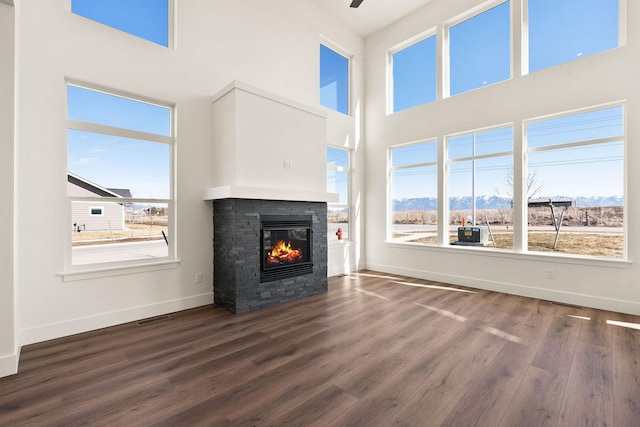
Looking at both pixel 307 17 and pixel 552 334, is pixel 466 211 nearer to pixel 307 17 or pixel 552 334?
pixel 552 334

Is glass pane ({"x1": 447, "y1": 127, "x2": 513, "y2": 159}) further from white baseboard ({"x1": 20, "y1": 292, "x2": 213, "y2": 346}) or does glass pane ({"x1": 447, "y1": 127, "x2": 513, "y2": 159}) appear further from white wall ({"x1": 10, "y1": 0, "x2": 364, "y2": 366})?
white baseboard ({"x1": 20, "y1": 292, "x2": 213, "y2": 346})

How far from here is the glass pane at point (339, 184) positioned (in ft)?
19.3

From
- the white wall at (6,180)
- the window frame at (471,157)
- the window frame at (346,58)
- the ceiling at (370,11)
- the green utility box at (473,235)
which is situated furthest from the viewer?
the window frame at (346,58)

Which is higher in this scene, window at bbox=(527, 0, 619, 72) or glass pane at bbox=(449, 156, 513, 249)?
window at bbox=(527, 0, 619, 72)

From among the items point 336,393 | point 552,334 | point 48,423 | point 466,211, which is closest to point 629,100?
point 466,211

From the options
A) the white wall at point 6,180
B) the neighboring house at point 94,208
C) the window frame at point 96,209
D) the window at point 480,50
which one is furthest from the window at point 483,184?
the white wall at point 6,180

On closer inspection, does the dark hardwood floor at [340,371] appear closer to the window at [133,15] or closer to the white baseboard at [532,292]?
the white baseboard at [532,292]

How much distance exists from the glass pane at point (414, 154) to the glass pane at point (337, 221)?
1.41m

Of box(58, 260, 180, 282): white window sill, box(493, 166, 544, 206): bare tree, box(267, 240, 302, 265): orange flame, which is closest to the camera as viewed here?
box(58, 260, 180, 282): white window sill

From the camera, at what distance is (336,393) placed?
2049mm

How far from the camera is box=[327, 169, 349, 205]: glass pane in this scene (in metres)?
5.88

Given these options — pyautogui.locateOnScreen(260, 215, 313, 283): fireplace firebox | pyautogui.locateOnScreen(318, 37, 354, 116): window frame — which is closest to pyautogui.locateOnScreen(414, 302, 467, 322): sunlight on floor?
pyautogui.locateOnScreen(260, 215, 313, 283): fireplace firebox

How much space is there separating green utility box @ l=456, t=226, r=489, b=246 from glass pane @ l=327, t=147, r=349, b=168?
2529 mm

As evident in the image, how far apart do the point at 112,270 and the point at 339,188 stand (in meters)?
4.01
